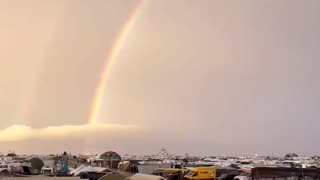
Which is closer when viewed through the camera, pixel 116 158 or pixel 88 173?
pixel 88 173

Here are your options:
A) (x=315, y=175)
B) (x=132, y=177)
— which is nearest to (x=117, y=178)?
(x=132, y=177)

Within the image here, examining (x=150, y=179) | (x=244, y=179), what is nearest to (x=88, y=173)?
(x=244, y=179)

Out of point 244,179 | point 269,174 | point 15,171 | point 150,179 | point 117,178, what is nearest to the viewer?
point 150,179

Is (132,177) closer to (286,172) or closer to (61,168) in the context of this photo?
(286,172)

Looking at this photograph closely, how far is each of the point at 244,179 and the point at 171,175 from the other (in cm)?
926

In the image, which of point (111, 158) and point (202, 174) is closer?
point (202, 174)

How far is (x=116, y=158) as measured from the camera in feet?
252

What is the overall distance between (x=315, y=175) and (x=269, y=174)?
194 inches

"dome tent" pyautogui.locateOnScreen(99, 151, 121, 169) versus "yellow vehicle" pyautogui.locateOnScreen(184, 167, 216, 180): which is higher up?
"dome tent" pyautogui.locateOnScreen(99, 151, 121, 169)

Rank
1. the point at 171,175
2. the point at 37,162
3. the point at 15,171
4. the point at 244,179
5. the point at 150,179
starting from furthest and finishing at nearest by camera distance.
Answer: the point at 37,162
the point at 15,171
the point at 171,175
the point at 244,179
the point at 150,179

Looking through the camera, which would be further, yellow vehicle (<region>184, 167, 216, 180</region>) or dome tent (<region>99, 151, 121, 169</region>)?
dome tent (<region>99, 151, 121, 169</region>)

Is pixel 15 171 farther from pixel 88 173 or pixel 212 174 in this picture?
pixel 212 174

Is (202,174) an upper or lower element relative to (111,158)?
lower

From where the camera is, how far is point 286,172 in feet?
140
